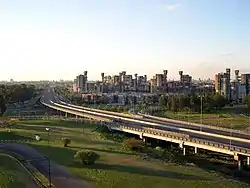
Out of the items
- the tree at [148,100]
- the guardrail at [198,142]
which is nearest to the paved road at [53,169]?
the guardrail at [198,142]

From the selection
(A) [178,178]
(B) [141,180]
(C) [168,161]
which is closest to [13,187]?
(B) [141,180]

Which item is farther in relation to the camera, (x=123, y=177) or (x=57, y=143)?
(x=57, y=143)

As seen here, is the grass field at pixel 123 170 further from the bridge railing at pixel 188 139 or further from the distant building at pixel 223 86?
the distant building at pixel 223 86

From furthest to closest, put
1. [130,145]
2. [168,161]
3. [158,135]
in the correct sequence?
[158,135] → [130,145] → [168,161]

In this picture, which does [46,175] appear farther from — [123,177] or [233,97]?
[233,97]

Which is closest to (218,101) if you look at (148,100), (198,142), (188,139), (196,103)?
(196,103)

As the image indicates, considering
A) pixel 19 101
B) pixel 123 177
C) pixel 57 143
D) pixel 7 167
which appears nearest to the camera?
pixel 123 177
